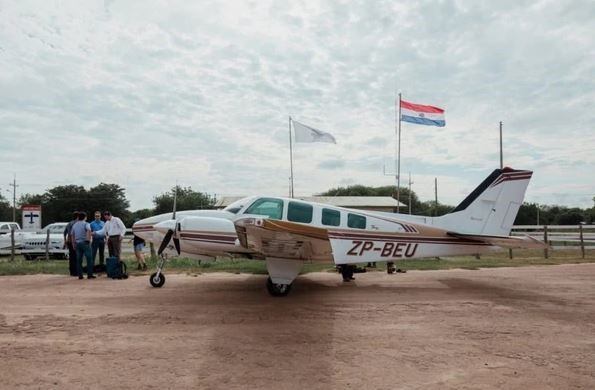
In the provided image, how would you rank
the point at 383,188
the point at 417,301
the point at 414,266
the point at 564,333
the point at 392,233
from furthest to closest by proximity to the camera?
the point at 383,188, the point at 414,266, the point at 392,233, the point at 417,301, the point at 564,333

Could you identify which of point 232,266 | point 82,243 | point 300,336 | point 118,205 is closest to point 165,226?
point 82,243

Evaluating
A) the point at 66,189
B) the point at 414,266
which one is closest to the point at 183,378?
the point at 414,266

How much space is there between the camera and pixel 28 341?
597 centimetres

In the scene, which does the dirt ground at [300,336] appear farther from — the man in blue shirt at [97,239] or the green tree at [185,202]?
the green tree at [185,202]

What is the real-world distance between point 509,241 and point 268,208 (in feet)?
18.4

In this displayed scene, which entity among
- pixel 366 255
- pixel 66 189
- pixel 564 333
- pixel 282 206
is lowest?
pixel 564 333

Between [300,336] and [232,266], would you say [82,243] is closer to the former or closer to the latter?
[232,266]

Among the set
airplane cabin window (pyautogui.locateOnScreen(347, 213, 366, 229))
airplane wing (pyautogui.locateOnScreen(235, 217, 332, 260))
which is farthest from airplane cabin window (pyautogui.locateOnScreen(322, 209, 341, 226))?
airplane wing (pyautogui.locateOnScreen(235, 217, 332, 260))

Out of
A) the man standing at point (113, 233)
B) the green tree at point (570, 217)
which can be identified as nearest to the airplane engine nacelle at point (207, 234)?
the man standing at point (113, 233)

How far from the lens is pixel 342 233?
403 inches

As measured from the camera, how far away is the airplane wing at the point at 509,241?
976cm

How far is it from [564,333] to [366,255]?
456 centimetres

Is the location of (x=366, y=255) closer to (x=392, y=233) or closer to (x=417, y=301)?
(x=392, y=233)

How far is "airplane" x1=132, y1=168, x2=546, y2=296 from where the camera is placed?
9.55m
